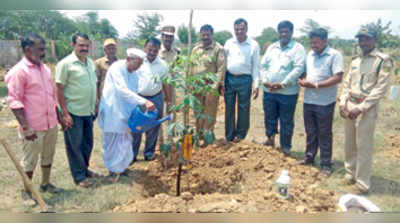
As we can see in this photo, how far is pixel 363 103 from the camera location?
3.20m

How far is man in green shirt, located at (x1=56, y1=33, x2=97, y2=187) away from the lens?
321 cm

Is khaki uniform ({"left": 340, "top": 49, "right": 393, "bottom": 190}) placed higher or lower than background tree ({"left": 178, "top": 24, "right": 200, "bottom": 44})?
lower

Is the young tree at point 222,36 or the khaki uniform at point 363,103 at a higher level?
the young tree at point 222,36

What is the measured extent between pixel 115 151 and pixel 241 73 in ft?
6.32

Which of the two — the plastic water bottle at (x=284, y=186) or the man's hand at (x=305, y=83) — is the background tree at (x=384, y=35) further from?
the plastic water bottle at (x=284, y=186)

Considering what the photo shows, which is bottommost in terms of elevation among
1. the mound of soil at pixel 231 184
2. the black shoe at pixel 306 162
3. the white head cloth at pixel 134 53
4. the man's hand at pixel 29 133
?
the mound of soil at pixel 231 184

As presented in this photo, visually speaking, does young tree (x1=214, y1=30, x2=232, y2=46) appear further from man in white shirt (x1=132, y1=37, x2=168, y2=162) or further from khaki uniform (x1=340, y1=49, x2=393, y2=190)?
khaki uniform (x1=340, y1=49, x2=393, y2=190)

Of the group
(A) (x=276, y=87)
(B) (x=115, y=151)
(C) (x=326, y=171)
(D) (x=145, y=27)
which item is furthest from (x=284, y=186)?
(D) (x=145, y=27)

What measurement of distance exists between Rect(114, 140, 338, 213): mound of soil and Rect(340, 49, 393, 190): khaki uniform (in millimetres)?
418

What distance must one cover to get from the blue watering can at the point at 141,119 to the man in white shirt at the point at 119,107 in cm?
8

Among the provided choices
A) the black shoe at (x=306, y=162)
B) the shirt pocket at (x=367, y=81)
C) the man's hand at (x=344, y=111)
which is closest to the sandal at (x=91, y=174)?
the black shoe at (x=306, y=162)

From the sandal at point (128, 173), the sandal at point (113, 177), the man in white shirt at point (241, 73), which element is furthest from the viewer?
the man in white shirt at point (241, 73)

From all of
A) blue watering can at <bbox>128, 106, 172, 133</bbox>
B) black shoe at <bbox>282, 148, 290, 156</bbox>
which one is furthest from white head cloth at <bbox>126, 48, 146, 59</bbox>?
black shoe at <bbox>282, 148, 290, 156</bbox>

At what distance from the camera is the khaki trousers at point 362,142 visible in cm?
326
